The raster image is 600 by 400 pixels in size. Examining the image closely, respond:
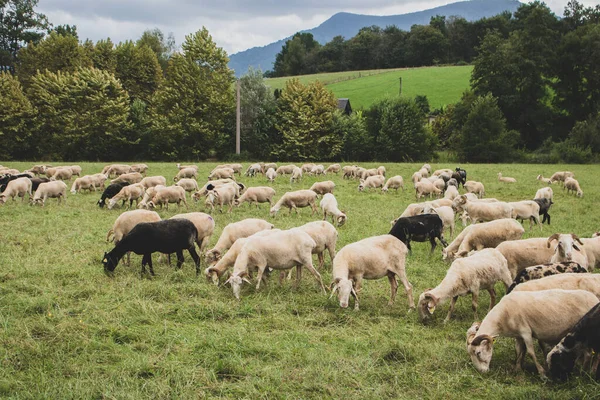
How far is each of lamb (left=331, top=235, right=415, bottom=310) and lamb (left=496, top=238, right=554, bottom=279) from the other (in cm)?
250

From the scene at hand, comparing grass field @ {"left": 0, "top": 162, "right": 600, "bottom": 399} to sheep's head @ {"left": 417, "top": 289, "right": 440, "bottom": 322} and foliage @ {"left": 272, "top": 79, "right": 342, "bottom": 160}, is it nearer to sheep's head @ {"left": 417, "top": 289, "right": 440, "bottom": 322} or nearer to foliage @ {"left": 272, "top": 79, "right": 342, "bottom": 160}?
sheep's head @ {"left": 417, "top": 289, "right": 440, "bottom": 322}

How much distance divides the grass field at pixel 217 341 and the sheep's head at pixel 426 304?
0.87ft

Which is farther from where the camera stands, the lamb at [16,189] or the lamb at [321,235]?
the lamb at [16,189]

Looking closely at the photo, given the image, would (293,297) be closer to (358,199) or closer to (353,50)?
(358,199)

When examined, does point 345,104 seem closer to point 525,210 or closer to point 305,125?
point 305,125

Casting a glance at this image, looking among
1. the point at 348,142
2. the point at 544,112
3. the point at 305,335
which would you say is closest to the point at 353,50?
the point at 544,112

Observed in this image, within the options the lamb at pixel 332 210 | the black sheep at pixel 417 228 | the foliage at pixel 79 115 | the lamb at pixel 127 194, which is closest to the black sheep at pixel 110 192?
the lamb at pixel 127 194

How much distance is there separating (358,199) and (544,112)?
170 ft

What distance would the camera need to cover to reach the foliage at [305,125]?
54.8 meters

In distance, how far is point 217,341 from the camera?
801 centimetres

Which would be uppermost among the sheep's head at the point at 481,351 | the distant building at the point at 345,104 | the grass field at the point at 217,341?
the distant building at the point at 345,104

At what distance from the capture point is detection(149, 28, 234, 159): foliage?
5375cm

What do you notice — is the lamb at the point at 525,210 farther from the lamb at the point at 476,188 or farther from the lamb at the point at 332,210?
the lamb at the point at 476,188

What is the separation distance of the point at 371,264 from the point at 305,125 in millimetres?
45528
